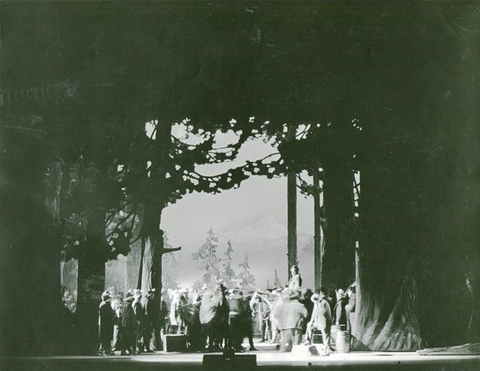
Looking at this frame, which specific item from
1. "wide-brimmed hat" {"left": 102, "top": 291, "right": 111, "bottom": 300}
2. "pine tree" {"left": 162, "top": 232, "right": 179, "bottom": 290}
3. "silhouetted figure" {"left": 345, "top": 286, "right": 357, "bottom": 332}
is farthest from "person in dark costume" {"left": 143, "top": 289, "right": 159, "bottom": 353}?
"silhouetted figure" {"left": 345, "top": 286, "right": 357, "bottom": 332}

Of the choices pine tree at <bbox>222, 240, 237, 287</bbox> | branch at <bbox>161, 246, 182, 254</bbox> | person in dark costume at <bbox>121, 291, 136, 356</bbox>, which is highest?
branch at <bbox>161, 246, 182, 254</bbox>

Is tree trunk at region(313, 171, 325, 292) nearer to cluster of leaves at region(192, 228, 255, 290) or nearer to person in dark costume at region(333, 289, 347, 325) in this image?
person in dark costume at region(333, 289, 347, 325)

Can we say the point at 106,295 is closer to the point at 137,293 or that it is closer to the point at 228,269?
the point at 137,293

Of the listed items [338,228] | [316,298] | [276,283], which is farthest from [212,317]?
[338,228]

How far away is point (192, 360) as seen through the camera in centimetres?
1605

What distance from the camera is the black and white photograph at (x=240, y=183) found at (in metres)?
15.7

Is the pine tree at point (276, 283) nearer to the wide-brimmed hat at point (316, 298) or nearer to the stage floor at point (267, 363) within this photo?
the wide-brimmed hat at point (316, 298)

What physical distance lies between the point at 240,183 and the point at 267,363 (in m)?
3.13

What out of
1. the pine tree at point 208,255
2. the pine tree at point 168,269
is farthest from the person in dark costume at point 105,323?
the pine tree at point 208,255

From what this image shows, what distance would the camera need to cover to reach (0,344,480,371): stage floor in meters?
15.3

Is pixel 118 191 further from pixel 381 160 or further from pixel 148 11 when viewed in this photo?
pixel 381 160

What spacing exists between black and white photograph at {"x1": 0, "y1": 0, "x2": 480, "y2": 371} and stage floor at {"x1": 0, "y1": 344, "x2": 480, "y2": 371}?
0.19ft

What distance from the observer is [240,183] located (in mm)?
16781

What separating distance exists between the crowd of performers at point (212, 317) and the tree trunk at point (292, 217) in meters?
0.30
